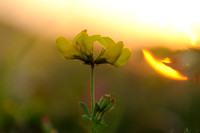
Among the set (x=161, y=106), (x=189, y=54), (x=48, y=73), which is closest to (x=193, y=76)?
(x=189, y=54)

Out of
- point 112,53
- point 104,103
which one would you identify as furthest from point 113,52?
point 104,103

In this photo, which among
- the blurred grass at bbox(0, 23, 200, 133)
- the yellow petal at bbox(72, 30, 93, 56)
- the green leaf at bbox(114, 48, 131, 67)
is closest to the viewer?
the yellow petal at bbox(72, 30, 93, 56)

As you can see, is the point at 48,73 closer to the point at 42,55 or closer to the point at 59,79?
the point at 59,79

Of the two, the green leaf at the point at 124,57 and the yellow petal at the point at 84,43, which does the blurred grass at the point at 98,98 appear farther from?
the yellow petal at the point at 84,43

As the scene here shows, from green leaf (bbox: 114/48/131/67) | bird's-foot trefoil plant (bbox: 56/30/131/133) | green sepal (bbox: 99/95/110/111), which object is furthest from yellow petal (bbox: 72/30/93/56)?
green sepal (bbox: 99/95/110/111)

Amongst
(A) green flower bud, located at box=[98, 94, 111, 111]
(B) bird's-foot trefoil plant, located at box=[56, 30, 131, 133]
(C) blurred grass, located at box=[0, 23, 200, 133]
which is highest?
(B) bird's-foot trefoil plant, located at box=[56, 30, 131, 133]

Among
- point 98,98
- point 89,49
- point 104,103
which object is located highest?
point 89,49

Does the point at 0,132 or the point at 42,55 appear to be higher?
the point at 0,132

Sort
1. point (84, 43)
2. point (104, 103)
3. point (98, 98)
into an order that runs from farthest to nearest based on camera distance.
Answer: point (98, 98), point (84, 43), point (104, 103)

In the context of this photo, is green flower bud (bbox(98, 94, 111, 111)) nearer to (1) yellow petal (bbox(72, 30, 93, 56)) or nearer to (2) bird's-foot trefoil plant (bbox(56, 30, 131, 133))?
(2) bird's-foot trefoil plant (bbox(56, 30, 131, 133))

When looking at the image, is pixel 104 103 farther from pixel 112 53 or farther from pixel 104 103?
pixel 112 53

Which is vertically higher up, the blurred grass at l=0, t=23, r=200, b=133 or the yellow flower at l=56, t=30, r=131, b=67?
the yellow flower at l=56, t=30, r=131, b=67
